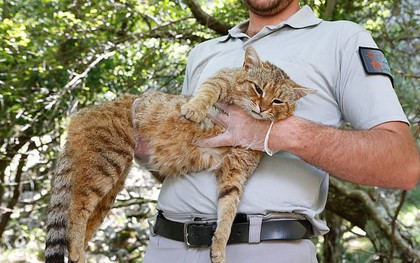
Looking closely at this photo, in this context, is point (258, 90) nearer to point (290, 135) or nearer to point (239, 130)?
point (239, 130)

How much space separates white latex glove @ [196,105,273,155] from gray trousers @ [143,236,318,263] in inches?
15.6

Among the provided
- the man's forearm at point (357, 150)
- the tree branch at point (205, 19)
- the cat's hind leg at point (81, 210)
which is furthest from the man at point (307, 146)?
the tree branch at point (205, 19)

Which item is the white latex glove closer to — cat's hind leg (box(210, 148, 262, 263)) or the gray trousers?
cat's hind leg (box(210, 148, 262, 263))

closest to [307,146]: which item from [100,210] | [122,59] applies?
[100,210]

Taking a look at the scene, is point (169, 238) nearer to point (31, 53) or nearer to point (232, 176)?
point (232, 176)

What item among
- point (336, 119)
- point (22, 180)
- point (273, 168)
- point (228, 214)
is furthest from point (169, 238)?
point (22, 180)

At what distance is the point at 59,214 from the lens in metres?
2.61

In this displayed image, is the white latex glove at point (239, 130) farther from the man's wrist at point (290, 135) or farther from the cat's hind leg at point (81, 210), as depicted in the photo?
the cat's hind leg at point (81, 210)

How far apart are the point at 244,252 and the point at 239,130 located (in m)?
0.52

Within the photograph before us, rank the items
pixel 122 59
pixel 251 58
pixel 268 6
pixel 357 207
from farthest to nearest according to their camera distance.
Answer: pixel 122 59, pixel 357 207, pixel 268 6, pixel 251 58

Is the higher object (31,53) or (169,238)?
(169,238)

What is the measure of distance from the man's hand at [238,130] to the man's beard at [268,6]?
1.85 feet

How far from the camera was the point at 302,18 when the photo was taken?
271 cm

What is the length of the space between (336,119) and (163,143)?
33.6 inches
